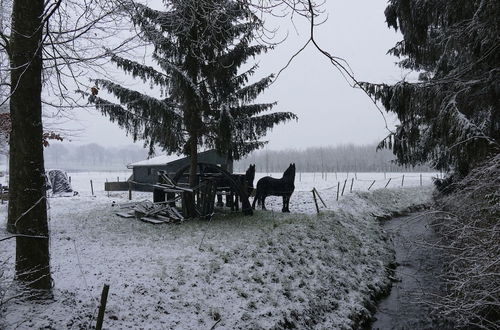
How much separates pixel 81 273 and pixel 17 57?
4.18 m

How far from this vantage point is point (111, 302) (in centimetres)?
630

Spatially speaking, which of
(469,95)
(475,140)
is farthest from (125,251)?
(469,95)

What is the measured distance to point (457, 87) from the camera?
8156 mm

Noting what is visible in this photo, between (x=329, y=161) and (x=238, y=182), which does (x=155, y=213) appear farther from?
(x=329, y=161)

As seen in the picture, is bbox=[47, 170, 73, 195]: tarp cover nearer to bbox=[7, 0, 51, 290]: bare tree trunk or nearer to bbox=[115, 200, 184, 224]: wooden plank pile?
bbox=[115, 200, 184, 224]: wooden plank pile

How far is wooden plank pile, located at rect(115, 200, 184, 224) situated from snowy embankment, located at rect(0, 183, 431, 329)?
502 millimetres

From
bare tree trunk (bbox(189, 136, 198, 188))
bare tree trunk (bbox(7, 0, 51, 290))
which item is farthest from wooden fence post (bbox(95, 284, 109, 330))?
bare tree trunk (bbox(189, 136, 198, 188))

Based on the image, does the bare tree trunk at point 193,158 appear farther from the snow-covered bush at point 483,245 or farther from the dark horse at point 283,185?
the snow-covered bush at point 483,245

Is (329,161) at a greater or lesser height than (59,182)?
greater

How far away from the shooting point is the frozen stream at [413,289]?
798cm

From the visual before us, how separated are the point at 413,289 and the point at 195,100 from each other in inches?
390

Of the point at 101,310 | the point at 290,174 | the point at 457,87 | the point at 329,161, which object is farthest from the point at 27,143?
the point at 329,161

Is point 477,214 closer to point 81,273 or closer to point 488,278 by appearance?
point 488,278

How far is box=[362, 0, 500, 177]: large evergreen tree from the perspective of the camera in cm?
709
